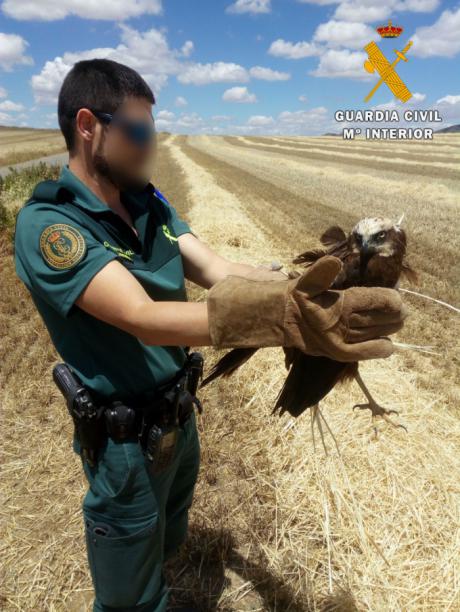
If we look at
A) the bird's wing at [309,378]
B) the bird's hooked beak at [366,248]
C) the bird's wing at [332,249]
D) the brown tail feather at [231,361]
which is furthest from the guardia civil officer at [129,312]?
the bird's hooked beak at [366,248]

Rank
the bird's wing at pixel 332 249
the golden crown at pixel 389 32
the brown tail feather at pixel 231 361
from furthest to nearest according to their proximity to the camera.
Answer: the golden crown at pixel 389 32 < the bird's wing at pixel 332 249 < the brown tail feather at pixel 231 361

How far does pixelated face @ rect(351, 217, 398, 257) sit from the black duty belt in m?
1.56

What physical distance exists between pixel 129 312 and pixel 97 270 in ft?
0.58

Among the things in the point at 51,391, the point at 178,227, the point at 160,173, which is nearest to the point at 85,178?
the point at 178,227

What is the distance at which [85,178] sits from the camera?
178cm

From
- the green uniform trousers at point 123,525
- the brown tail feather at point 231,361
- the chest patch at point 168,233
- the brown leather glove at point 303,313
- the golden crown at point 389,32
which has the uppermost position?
the golden crown at point 389,32

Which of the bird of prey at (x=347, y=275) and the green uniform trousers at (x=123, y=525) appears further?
the bird of prey at (x=347, y=275)

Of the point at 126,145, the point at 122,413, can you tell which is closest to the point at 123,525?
the point at 122,413

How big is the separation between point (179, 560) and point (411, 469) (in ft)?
6.01

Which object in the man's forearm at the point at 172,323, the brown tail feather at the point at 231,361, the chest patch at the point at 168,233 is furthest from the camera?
the chest patch at the point at 168,233

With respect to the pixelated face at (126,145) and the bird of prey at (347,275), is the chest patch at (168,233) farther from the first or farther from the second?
the bird of prey at (347,275)

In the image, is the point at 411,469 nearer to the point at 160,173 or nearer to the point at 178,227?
the point at 178,227

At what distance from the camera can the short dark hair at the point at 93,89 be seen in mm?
1662

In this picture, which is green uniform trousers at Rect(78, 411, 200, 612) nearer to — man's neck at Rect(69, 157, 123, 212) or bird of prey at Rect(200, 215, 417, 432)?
bird of prey at Rect(200, 215, 417, 432)
